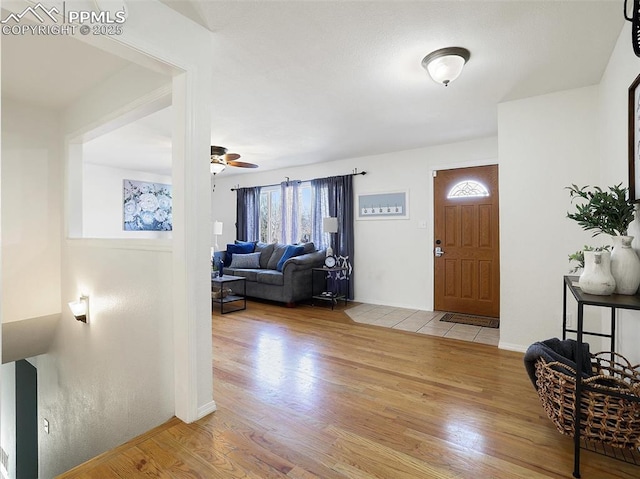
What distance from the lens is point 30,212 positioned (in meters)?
3.21

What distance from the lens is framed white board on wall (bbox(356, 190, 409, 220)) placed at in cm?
505

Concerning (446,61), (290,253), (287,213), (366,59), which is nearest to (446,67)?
(446,61)

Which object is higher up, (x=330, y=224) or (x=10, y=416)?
(x=330, y=224)

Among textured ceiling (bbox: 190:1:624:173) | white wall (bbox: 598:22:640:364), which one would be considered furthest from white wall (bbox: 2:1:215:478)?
white wall (bbox: 598:22:640:364)

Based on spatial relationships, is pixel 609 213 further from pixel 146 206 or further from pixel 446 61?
pixel 146 206

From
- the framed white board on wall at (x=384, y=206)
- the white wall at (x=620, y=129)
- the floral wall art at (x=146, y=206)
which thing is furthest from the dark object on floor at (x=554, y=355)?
the floral wall art at (x=146, y=206)

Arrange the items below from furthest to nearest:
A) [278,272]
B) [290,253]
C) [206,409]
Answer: [290,253], [278,272], [206,409]

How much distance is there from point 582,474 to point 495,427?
0.42 metres

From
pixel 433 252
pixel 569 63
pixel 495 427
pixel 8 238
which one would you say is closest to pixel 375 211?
pixel 433 252

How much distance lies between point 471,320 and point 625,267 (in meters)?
2.76

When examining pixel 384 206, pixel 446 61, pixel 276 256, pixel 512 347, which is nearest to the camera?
Result: pixel 446 61

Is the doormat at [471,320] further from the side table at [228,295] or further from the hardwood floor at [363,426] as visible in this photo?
the side table at [228,295]

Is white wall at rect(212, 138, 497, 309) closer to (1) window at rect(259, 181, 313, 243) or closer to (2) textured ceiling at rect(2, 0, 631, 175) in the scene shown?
(1) window at rect(259, 181, 313, 243)

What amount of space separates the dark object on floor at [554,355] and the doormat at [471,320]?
199 cm
